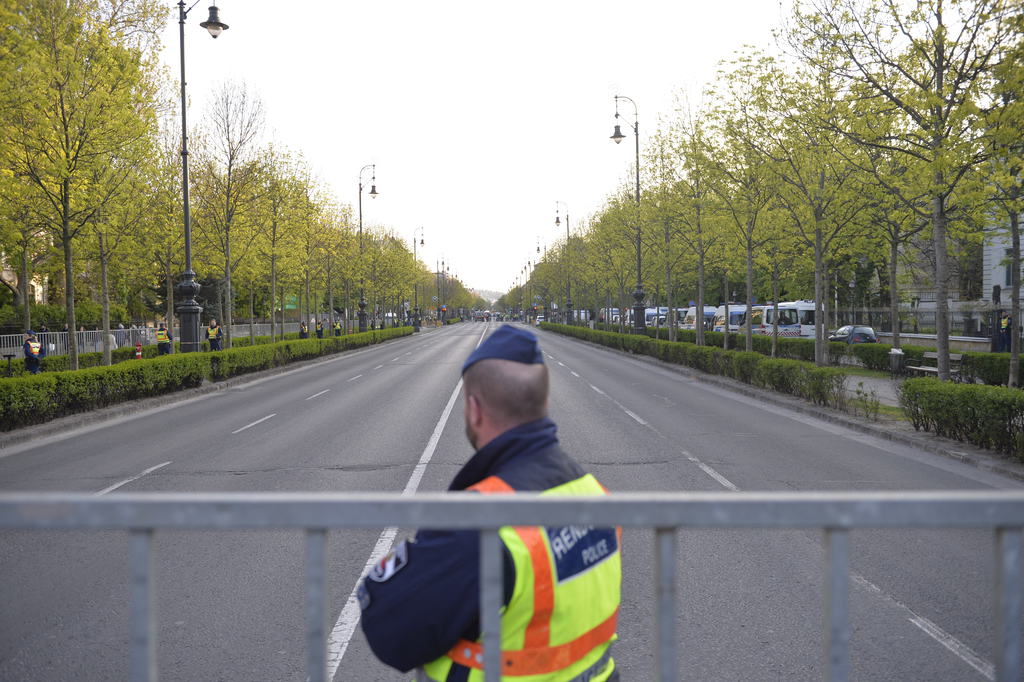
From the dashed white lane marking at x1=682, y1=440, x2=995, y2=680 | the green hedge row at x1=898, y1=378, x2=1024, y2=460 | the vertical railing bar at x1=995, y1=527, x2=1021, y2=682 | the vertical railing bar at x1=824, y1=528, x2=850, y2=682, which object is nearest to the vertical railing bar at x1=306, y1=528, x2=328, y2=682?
the vertical railing bar at x1=824, y1=528, x2=850, y2=682

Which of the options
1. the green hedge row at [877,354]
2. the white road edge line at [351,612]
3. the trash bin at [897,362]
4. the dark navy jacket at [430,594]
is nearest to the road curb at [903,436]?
the green hedge row at [877,354]

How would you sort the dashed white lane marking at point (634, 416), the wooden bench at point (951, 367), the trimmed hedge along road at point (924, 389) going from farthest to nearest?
the wooden bench at point (951, 367) → the dashed white lane marking at point (634, 416) → the trimmed hedge along road at point (924, 389)

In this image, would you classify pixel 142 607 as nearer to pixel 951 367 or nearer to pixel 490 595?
pixel 490 595

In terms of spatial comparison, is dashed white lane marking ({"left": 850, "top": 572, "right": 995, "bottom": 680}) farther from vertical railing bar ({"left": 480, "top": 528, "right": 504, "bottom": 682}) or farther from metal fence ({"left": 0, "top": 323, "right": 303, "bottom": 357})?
metal fence ({"left": 0, "top": 323, "right": 303, "bottom": 357})

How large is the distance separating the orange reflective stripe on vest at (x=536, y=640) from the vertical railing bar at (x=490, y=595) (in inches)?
5.8

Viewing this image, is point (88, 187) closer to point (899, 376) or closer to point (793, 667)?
point (793, 667)

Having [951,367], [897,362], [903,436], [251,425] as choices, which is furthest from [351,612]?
[897,362]

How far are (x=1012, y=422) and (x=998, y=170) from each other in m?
4.86

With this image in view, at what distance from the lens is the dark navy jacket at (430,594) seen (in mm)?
1657

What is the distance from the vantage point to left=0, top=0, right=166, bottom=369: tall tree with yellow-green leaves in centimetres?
1527

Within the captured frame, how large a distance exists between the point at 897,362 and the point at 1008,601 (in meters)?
22.9

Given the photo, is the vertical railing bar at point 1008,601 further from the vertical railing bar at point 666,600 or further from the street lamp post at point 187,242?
the street lamp post at point 187,242

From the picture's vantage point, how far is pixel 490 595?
59.3 inches

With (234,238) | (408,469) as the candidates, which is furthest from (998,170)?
(234,238)
